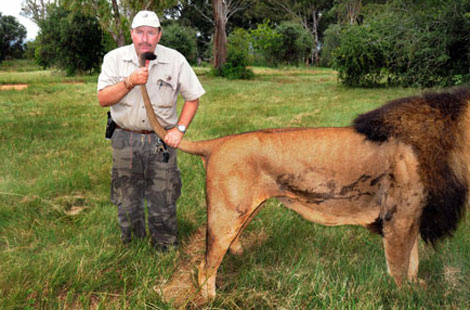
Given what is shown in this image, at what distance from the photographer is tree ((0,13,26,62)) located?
62375 millimetres

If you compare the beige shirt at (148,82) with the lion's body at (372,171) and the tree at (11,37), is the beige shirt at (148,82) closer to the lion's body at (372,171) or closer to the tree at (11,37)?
the lion's body at (372,171)

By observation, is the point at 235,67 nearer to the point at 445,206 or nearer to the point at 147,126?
the point at 147,126

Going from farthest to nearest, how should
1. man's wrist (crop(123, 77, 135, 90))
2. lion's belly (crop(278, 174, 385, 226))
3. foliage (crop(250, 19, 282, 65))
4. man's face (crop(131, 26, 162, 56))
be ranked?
foliage (crop(250, 19, 282, 65)), man's face (crop(131, 26, 162, 56)), man's wrist (crop(123, 77, 135, 90)), lion's belly (crop(278, 174, 385, 226))

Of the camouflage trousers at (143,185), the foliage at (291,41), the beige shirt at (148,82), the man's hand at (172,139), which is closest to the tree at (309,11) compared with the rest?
the foliage at (291,41)

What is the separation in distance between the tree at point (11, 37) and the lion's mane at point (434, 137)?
6952 cm

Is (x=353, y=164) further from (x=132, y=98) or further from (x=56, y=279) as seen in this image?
(x=56, y=279)

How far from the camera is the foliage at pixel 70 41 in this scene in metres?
28.6

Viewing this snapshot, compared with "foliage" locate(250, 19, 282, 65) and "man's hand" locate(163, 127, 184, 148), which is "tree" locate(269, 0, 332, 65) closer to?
"foliage" locate(250, 19, 282, 65)

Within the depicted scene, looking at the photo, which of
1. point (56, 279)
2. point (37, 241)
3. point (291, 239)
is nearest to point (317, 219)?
point (291, 239)

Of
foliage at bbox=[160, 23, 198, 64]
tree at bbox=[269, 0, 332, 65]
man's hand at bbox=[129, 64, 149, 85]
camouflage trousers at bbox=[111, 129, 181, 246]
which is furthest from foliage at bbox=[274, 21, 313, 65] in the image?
man's hand at bbox=[129, 64, 149, 85]

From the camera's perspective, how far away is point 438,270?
331 cm

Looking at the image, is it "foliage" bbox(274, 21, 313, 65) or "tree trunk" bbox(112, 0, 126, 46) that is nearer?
"tree trunk" bbox(112, 0, 126, 46)

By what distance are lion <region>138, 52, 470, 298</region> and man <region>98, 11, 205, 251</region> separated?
78cm

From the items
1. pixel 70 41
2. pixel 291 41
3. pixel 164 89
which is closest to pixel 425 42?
pixel 164 89
